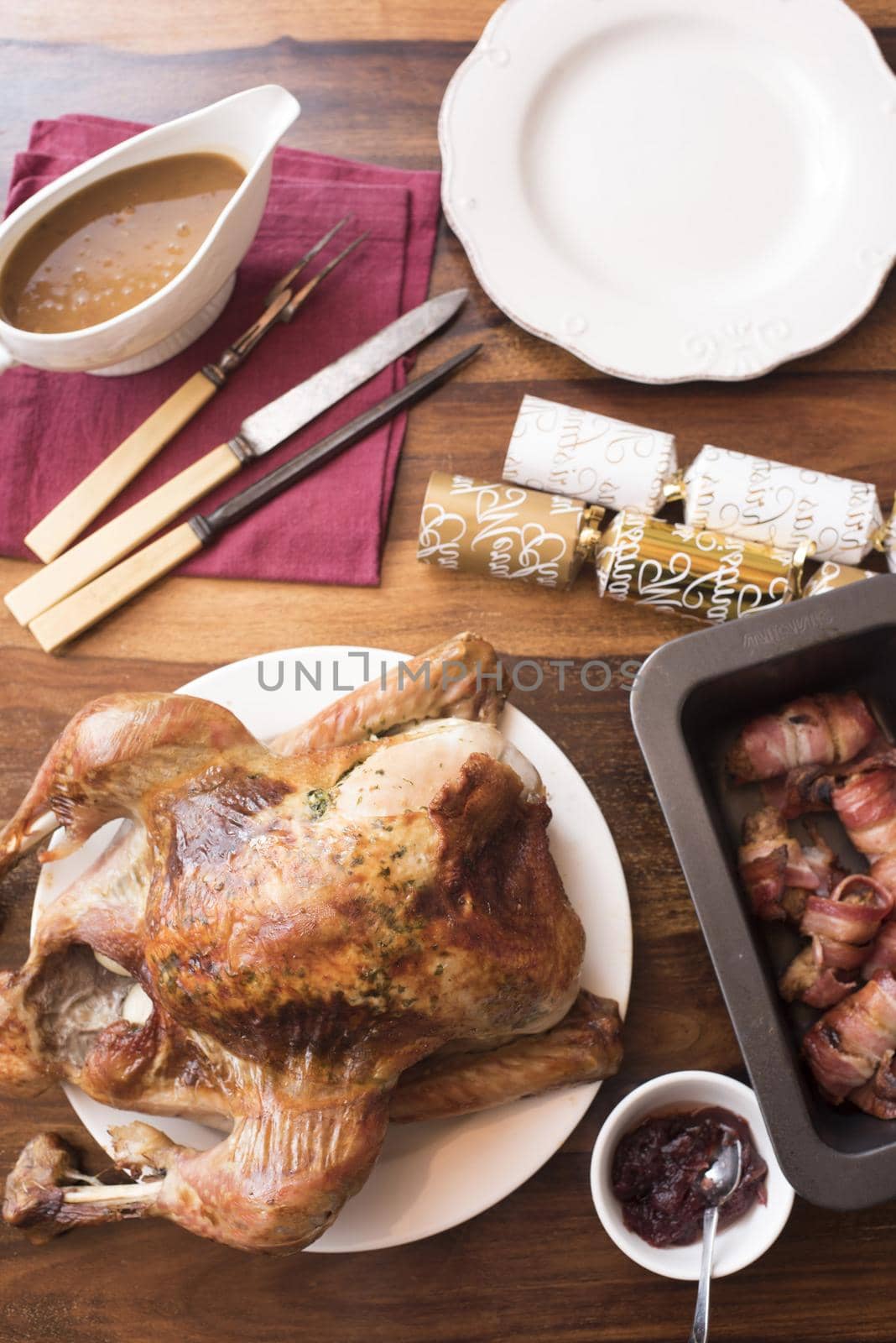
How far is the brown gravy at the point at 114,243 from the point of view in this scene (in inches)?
53.4

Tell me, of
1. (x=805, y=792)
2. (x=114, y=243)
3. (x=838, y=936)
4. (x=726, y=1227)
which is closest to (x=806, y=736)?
(x=805, y=792)

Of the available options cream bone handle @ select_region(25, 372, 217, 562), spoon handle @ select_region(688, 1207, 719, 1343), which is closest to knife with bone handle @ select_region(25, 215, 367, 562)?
cream bone handle @ select_region(25, 372, 217, 562)

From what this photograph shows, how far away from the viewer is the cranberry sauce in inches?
46.9

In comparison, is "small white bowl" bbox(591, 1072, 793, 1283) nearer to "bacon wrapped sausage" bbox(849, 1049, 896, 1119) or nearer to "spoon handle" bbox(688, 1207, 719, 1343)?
"spoon handle" bbox(688, 1207, 719, 1343)

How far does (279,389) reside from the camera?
4.97 feet

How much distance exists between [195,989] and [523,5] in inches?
53.8

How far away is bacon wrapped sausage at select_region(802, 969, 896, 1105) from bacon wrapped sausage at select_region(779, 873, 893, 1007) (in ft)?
0.10

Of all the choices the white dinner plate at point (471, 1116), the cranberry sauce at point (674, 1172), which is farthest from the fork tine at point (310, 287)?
the cranberry sauce at point (674, 1172)

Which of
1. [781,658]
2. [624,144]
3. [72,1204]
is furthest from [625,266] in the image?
[72,1204]

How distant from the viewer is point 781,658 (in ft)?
3.87

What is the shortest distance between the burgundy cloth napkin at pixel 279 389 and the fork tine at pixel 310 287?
0.01 metres

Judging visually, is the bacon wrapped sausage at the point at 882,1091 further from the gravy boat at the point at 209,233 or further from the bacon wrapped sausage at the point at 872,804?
the gravy boat at the point at 209,233

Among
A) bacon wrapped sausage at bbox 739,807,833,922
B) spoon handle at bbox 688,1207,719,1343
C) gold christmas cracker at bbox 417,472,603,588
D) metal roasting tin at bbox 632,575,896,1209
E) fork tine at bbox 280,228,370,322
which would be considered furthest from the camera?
fork tine at bbox 280,228,370,322

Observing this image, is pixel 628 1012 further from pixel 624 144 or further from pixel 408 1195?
pixel 624 144
